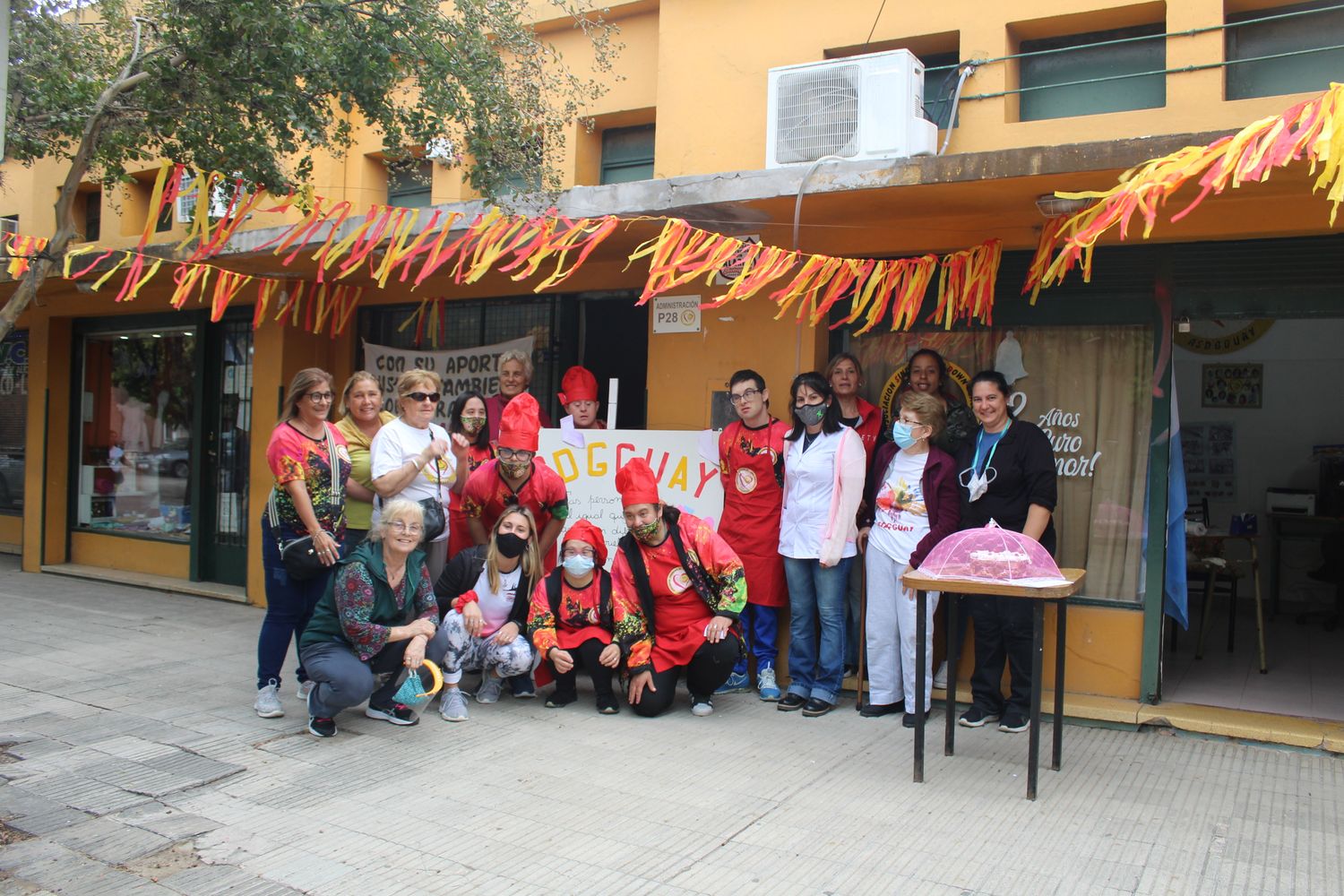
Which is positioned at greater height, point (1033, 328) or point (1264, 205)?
point (1264, 205)

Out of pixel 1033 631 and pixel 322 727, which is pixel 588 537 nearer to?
pixel 322 727

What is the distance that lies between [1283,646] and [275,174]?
8.60 metres

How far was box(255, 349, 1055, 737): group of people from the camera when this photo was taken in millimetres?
5609

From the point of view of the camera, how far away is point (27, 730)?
5641mm

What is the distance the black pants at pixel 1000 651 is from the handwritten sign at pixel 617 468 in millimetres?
1845

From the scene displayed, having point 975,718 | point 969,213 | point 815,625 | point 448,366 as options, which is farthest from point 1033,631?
point 448,366

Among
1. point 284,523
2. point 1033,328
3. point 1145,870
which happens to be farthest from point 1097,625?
point 284,523

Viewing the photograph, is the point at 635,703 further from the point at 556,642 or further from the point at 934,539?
the point at 934,539

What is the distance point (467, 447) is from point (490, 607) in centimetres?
120

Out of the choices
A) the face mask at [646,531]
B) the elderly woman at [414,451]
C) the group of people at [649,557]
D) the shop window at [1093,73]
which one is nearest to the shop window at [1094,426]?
the group of people at [649,557]

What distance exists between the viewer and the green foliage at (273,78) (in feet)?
23.2

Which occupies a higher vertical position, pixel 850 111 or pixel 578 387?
pixel 850 111

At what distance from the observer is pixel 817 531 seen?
6.12 meters

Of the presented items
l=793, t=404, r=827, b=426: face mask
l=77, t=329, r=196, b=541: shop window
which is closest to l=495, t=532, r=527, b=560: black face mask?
l=793, t=404, r=827, b=426: face mask
